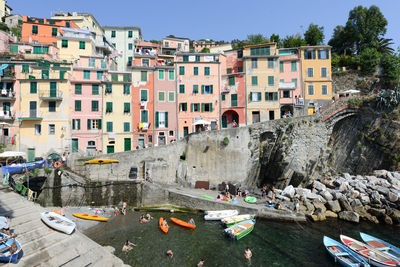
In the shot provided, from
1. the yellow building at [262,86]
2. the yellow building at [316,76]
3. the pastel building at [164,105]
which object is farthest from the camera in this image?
the yellow building at [316,76]

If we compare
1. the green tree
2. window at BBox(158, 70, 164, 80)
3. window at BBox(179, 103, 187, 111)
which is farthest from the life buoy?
the green tree

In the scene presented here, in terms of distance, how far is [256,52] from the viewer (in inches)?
1351

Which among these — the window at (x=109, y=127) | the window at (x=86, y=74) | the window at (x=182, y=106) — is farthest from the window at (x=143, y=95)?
the window at (x=86, y=74)

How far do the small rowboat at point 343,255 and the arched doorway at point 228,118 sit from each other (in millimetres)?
21078

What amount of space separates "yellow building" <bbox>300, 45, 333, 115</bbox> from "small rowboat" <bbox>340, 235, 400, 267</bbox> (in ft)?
73.4

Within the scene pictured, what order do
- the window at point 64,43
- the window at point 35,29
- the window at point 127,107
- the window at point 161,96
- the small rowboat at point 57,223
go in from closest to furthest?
the small rowboat at point 57,223 < the window at point 127,107 < the window at point 161,96 < the window at point 64,43 < the window at point 35,29

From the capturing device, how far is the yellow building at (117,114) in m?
30.2

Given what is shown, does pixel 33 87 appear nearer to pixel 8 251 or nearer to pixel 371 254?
pixel 8 251

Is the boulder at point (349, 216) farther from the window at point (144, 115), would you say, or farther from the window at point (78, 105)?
the window at point (78, 105)

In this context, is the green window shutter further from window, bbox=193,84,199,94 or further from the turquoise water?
window, bbox=193,84,199,94

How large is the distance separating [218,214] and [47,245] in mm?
14099

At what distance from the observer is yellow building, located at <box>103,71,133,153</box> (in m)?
30.2

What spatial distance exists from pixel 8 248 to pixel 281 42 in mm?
52765

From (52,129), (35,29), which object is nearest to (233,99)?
(52,129)
